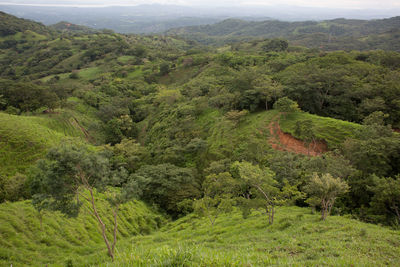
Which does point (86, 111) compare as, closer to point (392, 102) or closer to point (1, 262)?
point (1, 262)

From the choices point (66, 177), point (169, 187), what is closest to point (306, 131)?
point (169, 187)

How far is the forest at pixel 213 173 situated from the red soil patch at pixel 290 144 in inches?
6.7

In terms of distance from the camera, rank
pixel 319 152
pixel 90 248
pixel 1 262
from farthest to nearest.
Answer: pixel 319 152, pixel 90 248, pixel 1 262

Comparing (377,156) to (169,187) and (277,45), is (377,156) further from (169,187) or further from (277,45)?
(277,45)

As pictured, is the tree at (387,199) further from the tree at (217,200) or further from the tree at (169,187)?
the tree at (169,187)

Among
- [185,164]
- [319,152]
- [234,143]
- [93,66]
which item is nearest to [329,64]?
[319,152]

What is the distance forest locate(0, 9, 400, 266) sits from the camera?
7555 mm

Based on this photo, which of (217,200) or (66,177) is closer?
(66,177)

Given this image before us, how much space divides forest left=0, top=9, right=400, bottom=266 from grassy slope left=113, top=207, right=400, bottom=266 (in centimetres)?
6

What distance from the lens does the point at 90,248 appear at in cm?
1052

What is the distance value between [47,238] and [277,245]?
10.9 metres

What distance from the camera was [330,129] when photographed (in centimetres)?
2255

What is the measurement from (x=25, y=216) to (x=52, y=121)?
2469cm

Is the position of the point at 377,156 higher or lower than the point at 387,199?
higher
